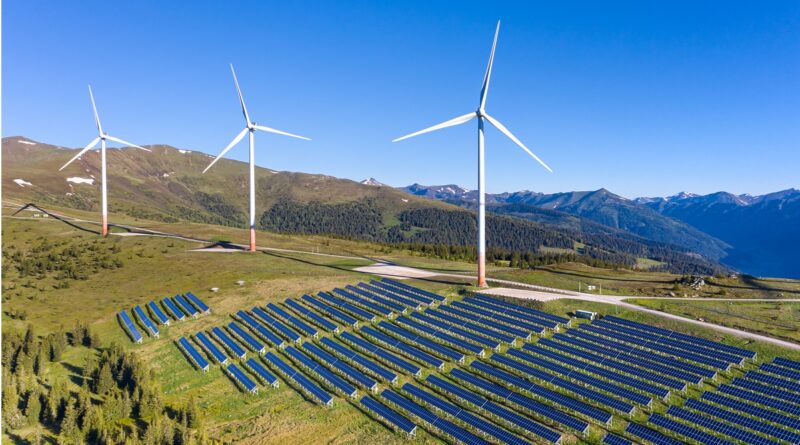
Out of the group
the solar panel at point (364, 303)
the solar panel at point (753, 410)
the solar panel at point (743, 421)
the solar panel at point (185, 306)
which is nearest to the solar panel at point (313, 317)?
the solar panel at point (364, 303)

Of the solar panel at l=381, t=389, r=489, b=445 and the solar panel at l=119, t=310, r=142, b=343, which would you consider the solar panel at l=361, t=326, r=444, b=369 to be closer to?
the solar panel at l=381, t=389, r=489, b=445

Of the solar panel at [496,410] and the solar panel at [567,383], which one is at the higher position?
the solar panel at [567,383]

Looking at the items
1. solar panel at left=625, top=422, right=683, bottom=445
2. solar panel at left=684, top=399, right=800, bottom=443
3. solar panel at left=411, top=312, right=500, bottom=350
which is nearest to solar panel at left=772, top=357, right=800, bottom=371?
solar panel at left=684, top=399, right=800, bottom=443

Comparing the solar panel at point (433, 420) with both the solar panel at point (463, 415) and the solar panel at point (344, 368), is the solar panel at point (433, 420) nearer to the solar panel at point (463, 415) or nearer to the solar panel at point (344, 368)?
the solar panel at point (463, 415)

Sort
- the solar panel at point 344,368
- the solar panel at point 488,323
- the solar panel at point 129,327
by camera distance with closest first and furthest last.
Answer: the solar panel at point 344,368 < the solar panel at point 488,323 < the solar panel at point 129,327

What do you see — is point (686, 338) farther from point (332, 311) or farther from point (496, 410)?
point (332, 311)

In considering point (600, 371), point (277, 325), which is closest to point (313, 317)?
point (277, 325)
